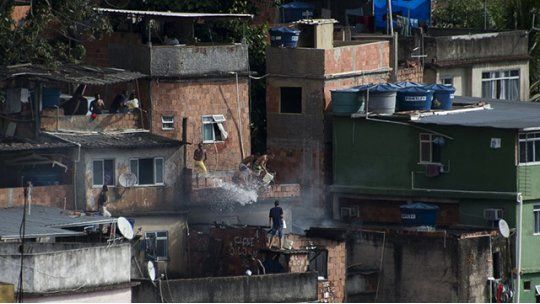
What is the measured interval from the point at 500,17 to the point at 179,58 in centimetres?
1836

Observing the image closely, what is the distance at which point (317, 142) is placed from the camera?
81.6 meters

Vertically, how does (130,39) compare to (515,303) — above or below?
above

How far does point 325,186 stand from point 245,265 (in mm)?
7461

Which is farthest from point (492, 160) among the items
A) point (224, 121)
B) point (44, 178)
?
point (44, 178)

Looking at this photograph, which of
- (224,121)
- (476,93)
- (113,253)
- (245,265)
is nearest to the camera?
(113,253)

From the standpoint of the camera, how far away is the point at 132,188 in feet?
249

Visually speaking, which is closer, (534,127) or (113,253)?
(113,253)

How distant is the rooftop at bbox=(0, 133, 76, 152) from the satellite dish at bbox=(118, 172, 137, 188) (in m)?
1.73

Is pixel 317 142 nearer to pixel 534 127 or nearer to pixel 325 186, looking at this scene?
pixel 325 186

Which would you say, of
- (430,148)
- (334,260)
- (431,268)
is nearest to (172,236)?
(334,260)

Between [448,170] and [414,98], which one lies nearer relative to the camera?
[448,170]

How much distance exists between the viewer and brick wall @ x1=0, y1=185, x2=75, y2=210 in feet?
240

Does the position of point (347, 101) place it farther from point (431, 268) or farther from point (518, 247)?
point (431, 268)

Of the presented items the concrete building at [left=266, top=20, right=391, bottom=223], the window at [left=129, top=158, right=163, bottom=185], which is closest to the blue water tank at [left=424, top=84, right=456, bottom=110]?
the concrete building at [left=266, top=20, right=391, bottom=223]
